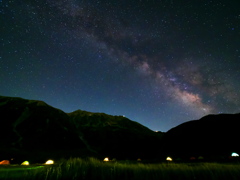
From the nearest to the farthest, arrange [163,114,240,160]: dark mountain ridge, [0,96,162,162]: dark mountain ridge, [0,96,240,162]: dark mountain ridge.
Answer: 1. [163,114,240,160]: dark mountain ridge
2. [0,96,240,162]: dark mountain ridge
3. [0,96,162,162]: dark mountain ridge

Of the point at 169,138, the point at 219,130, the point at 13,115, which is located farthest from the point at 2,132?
the point at 219,130

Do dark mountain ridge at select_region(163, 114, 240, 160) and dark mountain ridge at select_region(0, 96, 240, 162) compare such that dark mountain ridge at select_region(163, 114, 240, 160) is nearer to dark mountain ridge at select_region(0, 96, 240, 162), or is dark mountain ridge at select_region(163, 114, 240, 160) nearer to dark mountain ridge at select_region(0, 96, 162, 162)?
dark mountain ridge at select_region(0, 96, 240, 162)

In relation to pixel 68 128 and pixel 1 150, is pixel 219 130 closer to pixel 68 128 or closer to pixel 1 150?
pixel 1 150

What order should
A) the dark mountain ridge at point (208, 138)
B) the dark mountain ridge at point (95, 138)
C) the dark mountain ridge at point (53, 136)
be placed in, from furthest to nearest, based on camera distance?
the dark mountain ridge at point (53, 136), the dark mountain ridge at point (95, 138), the dark mountain ridge at point (208, 138)

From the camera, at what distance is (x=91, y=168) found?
14.9 ft

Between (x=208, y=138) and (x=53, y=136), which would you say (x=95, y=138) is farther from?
(x=208, y=138)

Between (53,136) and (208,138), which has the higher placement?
(53,136)

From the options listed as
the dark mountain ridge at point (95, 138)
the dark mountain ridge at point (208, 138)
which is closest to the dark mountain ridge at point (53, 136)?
the dark mountain ridge at point (95, 138)

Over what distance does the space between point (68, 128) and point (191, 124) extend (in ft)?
314

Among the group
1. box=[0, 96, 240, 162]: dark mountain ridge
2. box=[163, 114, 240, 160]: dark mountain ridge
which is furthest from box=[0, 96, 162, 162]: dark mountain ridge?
box=[163, 114, 240, 160]: dark mountain ridge

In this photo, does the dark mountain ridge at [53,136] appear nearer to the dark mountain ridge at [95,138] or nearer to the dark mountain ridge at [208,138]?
the dark mountain ridge at [95,138]

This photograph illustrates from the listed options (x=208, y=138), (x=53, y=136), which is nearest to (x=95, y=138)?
(x=53, y=136)

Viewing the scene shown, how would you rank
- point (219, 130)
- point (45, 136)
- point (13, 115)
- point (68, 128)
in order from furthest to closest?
point (68, 128) → point (13, 115) → point (45, 136) → point (219, 130)

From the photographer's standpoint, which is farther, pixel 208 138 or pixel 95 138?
pixel 95 138
